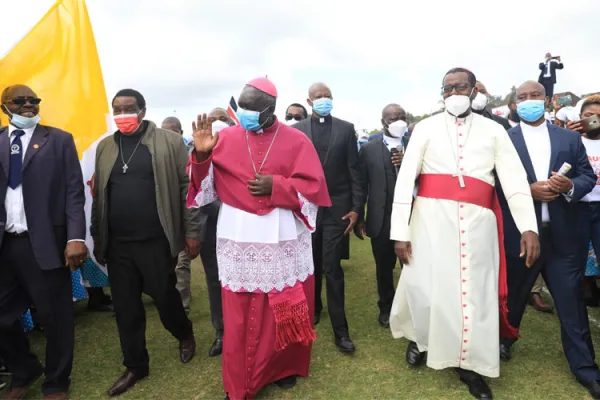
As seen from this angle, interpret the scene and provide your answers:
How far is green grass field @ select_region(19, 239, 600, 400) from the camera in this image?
3449 millimetres

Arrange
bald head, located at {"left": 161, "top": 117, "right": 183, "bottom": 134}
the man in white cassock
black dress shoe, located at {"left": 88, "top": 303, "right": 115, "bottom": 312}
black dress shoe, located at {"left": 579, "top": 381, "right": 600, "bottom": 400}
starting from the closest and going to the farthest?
black dress shoe, located at {"left": 579, "top": 381, "right": 600, "bottom": 400}, the man in white cassock, black dress shoe, located at {"left": 88, "top": 303, "right": 115, "bottom": 312}, bald head, located at {"left": 161, "top": 117, "right": 183, "bottom": 134}

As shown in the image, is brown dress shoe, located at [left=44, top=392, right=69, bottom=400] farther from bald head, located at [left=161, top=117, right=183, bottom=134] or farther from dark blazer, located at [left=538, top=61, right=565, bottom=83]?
dark blazer, located at [left=538, top=61, right=565, bottom=83]

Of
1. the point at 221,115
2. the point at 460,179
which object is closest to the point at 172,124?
the point at 221,115

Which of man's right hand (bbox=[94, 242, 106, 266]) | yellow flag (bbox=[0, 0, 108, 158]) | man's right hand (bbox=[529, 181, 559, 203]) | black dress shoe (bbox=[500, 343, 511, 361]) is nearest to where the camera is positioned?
man's right hand (bbox=[529, 181, 559, 203])

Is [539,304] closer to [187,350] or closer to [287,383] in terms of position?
[287,383]

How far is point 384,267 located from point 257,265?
2.13 metres

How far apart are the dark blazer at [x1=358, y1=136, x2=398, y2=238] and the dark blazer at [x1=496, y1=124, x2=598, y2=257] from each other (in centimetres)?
130

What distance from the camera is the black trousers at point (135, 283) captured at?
3.64 m

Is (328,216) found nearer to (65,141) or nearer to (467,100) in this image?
(467,100)

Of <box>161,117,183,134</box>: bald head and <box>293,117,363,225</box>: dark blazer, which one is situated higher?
<box>161,117,183,134</box>: bald head

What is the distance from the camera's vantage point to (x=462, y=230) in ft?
10.9

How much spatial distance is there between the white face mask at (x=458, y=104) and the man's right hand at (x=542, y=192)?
32.2 inches

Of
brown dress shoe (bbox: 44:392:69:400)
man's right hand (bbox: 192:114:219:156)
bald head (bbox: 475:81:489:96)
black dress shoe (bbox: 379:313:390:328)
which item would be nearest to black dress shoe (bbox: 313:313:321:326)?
black dress shoe (bbox: 379:313:390:328)

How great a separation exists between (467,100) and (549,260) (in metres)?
1.44
